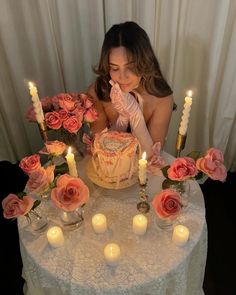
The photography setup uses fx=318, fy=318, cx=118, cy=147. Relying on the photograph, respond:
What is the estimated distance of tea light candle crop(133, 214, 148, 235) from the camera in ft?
3.79

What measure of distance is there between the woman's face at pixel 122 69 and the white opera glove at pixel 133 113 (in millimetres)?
51

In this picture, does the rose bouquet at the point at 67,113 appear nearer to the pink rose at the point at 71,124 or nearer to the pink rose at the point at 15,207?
the pink rose at the point at 71,124

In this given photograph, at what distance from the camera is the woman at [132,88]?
1.29m

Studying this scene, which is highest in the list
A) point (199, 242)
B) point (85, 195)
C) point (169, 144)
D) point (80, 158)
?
point (85, 195)

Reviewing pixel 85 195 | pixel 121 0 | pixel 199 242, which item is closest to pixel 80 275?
pixel 85 195

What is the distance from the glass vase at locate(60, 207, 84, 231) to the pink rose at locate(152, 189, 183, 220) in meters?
0.33

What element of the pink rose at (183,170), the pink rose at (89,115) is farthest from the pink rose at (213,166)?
the pink rose at (89,115)

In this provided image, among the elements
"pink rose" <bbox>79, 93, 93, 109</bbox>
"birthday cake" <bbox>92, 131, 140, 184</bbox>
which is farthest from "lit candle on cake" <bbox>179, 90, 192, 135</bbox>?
"pink rose" <bbox>79, 93, 93, 109</bbox>

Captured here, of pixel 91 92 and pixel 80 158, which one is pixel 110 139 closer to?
pixel 80 158

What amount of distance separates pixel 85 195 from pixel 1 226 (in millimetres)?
1160

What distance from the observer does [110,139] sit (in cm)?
127

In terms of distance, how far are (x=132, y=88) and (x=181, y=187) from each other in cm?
49

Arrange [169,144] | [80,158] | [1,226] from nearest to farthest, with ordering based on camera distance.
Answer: [80,158] < [1,226] < [169,144]

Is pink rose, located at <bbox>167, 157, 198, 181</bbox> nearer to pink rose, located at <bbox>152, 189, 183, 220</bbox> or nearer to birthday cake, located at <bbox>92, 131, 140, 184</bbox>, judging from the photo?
pink rose, located at <bbox>152, 189, 183, 220</bbox>
